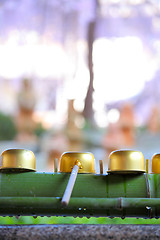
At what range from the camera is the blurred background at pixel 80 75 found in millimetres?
5031

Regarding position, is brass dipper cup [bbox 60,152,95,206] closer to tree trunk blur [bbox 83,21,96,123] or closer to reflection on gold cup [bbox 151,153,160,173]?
reflection on gold cup [bbox 151,153,160,173]

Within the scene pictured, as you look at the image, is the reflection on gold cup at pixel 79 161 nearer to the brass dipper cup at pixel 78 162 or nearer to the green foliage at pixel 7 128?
the brass dipper cup at pixel 78 162

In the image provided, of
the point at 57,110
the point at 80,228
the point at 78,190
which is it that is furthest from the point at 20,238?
the point at 57,110

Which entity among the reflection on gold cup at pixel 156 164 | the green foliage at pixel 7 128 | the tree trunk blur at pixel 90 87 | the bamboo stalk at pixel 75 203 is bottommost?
the bamboo stalk at pixel 75 203

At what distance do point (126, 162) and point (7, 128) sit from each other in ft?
13.7

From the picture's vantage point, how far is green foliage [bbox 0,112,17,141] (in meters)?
4.93

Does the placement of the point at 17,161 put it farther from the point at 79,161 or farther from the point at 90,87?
the point at 90,87

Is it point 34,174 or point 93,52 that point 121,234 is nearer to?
point 34,174

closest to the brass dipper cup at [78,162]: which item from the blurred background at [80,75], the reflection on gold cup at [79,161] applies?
the reflection on gold cup at [79,161]

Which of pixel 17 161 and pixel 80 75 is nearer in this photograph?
pixel 17 161

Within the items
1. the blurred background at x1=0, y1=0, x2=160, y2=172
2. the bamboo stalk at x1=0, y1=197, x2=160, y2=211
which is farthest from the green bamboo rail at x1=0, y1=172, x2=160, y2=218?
the blurred background at x1=0, y1=0, x2=160, y2=172

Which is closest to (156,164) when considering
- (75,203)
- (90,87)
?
(75,203)

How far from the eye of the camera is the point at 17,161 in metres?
1.00

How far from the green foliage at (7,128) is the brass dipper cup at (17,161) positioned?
3.98 metres
